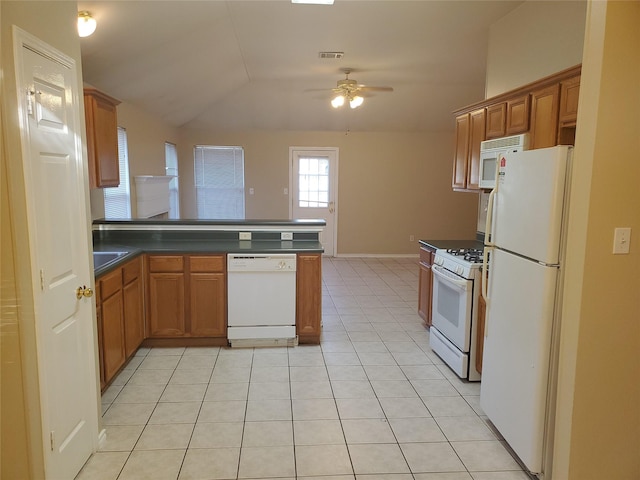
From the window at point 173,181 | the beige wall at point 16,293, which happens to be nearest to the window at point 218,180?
the window at point 173,181

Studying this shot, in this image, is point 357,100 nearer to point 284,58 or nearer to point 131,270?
point 284,58

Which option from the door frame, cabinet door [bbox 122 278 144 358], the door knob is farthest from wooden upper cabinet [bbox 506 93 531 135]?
cabinet door [bbox 122 278 144 358]

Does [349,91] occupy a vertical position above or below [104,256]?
above

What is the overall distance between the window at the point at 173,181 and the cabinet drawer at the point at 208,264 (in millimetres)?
3711

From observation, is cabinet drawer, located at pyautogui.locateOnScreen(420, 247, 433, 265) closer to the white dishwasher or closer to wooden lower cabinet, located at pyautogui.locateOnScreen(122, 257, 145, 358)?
the white dishwasher

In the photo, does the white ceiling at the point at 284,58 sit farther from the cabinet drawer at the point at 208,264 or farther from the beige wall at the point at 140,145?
the cabinet drawer at the point at 208,264

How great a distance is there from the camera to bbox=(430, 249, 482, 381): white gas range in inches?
131

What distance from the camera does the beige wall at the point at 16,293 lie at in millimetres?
1689

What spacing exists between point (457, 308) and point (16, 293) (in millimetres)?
2857

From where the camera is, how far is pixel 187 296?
392 cm

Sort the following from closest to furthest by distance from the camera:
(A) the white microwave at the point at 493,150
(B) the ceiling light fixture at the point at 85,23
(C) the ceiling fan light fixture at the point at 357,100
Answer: (B) the ceiling light fixture at the point at 85,23 < (A) the white microwave at the point at 493,150 < (C) the ceiling fan light fixture at the point at 357,100

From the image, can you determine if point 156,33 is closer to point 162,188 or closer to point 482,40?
point 162,188

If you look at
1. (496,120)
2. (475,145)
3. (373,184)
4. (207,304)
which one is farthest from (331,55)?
(373,184)

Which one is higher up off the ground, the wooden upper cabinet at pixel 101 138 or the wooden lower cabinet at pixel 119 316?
the wooden upper cabinet at pixel 101 138
